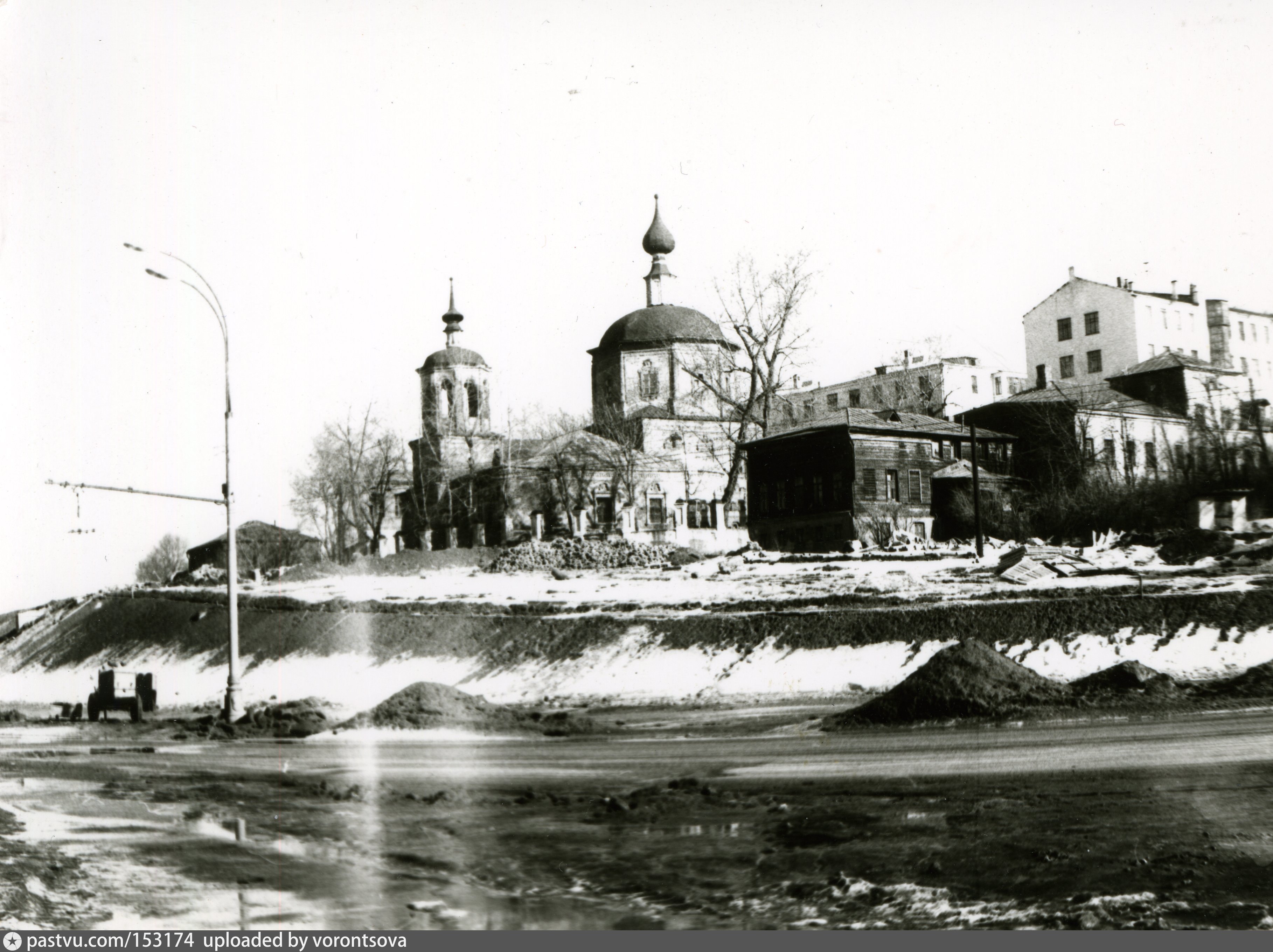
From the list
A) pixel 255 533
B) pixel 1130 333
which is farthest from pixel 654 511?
pixel 1130 333

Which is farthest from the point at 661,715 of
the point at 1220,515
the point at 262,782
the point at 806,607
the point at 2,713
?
the point at 2,713

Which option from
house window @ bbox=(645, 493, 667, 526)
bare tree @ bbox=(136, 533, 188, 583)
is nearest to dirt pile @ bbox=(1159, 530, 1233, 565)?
house window @ bbox=(645, 493, 667, 526)

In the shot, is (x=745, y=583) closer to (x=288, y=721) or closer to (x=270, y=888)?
(x=288, y=721)

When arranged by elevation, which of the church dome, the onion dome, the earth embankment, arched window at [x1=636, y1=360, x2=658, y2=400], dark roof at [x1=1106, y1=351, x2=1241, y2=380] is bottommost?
the earth embankment

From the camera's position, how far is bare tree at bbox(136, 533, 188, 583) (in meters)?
6.19

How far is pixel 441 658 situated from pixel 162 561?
6.04ft

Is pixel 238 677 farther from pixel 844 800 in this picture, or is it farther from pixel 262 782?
pixel 844 800

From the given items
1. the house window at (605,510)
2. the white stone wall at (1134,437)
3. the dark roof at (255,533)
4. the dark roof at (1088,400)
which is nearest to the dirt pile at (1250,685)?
the white stone wall at (1134,437)

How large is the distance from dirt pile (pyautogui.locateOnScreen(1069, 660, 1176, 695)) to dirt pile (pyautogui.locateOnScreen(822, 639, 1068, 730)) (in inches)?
7.5

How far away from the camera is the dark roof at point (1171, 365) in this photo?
5.31 m

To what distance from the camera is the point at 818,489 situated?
7.21 m

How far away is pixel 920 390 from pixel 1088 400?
3.28 feet

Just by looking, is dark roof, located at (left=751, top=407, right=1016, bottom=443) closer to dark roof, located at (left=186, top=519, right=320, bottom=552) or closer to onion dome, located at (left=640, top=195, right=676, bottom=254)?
onion dome, located at (left=640, top=195, right=676, bottom=254)

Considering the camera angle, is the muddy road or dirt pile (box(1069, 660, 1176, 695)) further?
dirt pile (box(1069, 660, 1176, 695))
